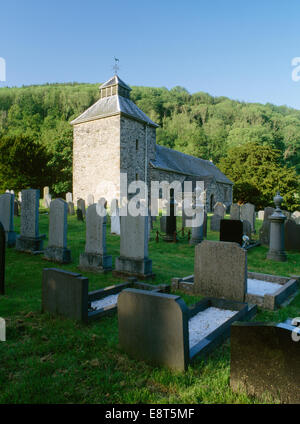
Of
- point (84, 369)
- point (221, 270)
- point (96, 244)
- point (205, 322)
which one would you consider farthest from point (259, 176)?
point (84, 369)

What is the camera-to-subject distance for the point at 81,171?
2423 cm

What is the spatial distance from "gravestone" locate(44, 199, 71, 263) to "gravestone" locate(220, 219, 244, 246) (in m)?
4.84

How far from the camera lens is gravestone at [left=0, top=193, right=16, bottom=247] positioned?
27.7 ft

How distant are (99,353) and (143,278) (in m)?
3.03

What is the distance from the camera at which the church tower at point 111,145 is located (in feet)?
72.1

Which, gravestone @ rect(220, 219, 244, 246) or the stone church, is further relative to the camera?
the stone church

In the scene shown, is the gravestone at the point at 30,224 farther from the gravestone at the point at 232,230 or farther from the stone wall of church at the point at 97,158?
the stone wall of church at the point at 97,158

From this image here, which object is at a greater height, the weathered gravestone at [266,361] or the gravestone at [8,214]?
the gravestone at [8,214]

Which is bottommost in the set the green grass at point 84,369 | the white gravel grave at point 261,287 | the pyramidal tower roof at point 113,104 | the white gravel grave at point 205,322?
the white gravel grave at point 205,322

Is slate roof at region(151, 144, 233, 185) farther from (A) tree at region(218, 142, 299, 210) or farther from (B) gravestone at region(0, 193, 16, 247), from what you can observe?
(B) gravestone at region(0, 193, 16, 247)

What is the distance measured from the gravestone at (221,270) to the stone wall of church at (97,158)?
689 inches

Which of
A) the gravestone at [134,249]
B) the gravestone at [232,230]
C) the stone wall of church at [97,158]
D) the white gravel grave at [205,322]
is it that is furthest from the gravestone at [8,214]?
the stone wall of church at [97,158]

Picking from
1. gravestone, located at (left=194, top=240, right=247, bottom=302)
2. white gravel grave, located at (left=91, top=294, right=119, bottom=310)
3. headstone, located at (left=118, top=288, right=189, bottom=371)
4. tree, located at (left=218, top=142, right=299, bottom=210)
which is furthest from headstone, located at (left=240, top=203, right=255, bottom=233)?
tree, located at (left=218, top=142, right=299, bottom=210)

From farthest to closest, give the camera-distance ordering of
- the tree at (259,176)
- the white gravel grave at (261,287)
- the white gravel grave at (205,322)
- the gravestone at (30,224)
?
the tree at (259,176), the gravestone at (30,224), the white gravel grave at (261,287), the white gravel grave at (205,322)
